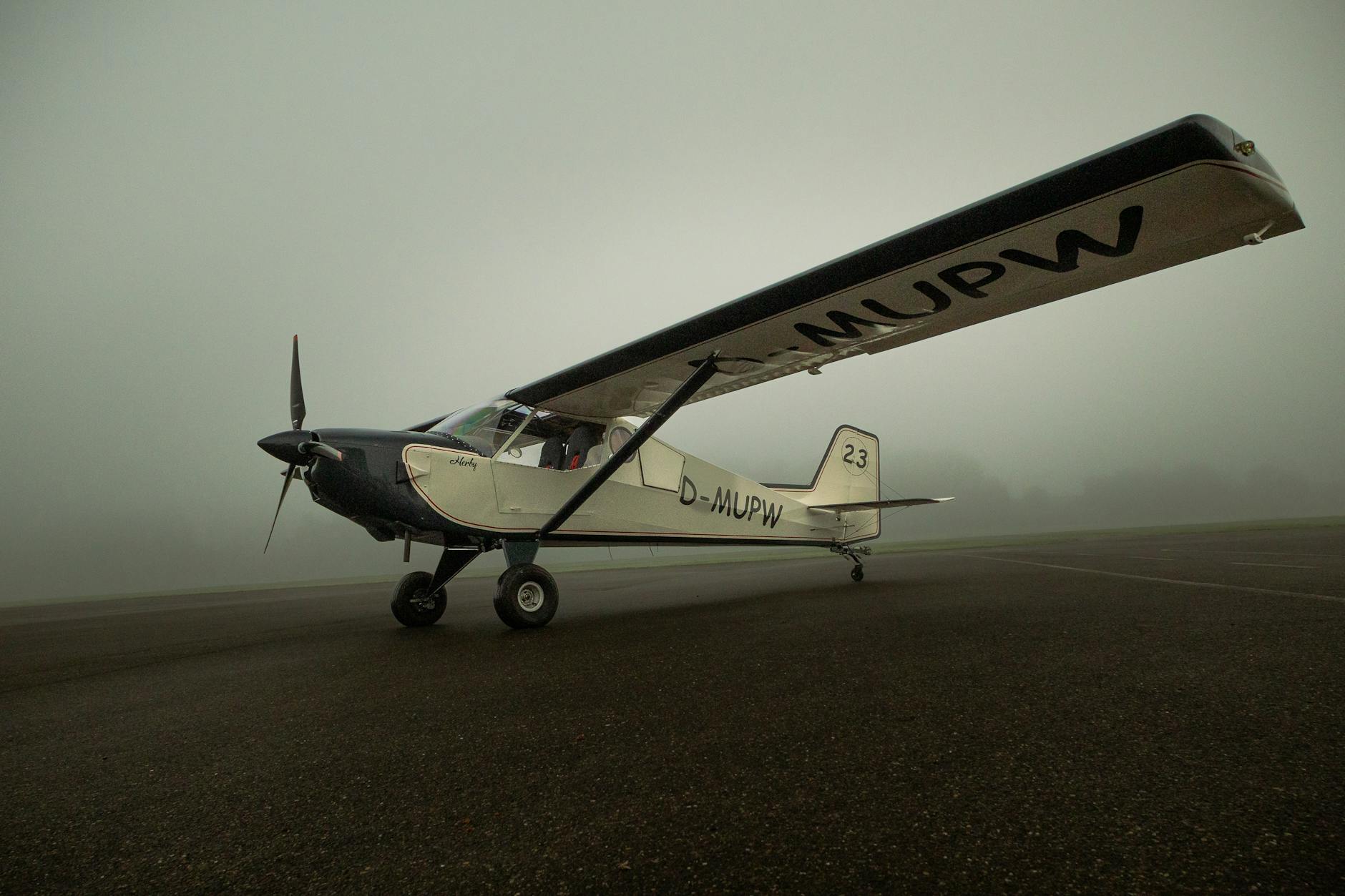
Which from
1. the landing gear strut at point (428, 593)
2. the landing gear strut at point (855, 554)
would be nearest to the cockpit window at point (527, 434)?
the landing gear strut at point (428, 593)

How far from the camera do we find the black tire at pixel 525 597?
17.7 feet

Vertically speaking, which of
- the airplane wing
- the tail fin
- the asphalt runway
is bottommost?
the asphalt runway

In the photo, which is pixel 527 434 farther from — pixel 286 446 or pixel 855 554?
pixel 855 554

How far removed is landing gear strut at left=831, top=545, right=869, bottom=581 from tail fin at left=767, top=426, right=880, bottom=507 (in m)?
0.82

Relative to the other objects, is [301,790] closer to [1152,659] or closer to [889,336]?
[1152,659]

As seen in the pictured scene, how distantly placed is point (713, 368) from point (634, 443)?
47.0 inches

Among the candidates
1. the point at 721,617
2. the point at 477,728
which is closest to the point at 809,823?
the point at 477,728

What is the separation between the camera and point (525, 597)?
5.59 meters

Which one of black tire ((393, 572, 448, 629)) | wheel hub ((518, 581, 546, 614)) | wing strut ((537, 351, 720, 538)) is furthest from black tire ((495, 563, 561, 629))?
black tire ((393, 572, 448, 629))

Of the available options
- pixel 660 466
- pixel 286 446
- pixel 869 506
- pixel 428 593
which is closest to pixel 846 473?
pixel 869 506

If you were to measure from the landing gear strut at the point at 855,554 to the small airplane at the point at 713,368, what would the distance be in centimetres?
230

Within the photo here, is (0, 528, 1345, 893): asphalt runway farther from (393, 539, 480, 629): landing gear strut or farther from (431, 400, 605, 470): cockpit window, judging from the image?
(431, 400, 605, 470): cockpit window

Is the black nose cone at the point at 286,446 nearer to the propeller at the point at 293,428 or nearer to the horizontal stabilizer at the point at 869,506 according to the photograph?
the propeller at the point at 293,428

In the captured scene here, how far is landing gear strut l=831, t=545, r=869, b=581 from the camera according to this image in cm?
962
